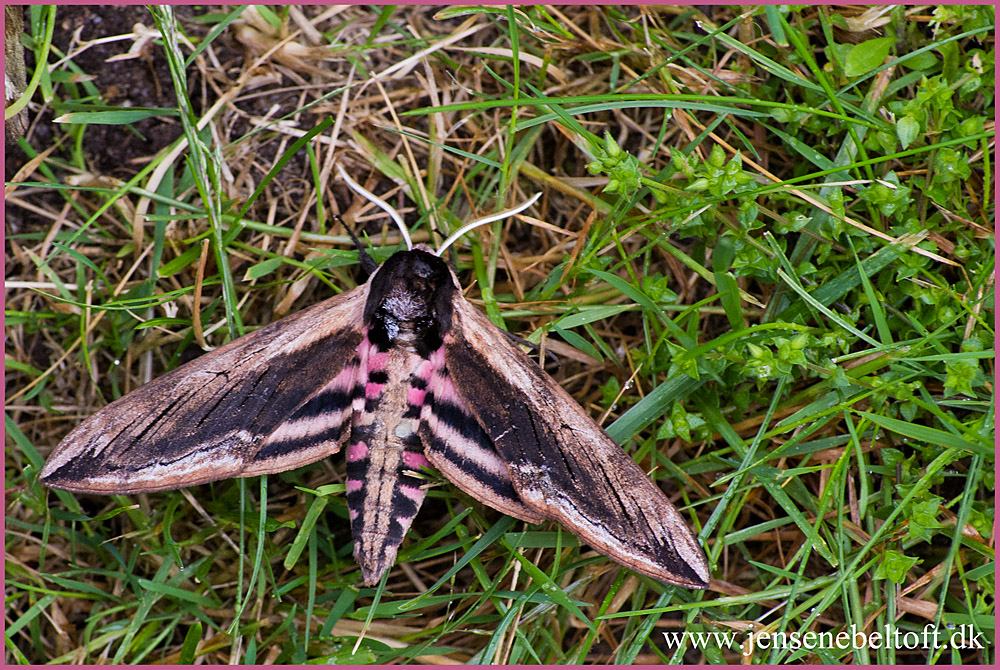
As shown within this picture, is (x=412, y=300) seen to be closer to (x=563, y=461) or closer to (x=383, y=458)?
(x=383, y=458)

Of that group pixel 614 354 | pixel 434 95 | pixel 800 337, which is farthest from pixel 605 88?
pixel 800 337

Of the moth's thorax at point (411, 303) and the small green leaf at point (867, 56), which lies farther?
the small green leaf at point (867, 56)

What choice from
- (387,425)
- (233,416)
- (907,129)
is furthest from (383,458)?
(907,129)

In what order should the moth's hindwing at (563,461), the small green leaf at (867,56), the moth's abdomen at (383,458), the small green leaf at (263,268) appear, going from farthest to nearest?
the small green leaf at (263,268)
the small green leaf at (867,56)
the moth's abdomen at (383,458)
the moth's hindwing at (563,461)

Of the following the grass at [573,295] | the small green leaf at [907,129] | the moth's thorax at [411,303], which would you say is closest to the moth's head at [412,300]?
the moth's thorax at [411,303]

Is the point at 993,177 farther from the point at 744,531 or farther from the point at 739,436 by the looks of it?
the point at 744,531

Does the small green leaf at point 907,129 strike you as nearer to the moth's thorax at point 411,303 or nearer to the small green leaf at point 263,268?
the moth's thorax at point 411,303
